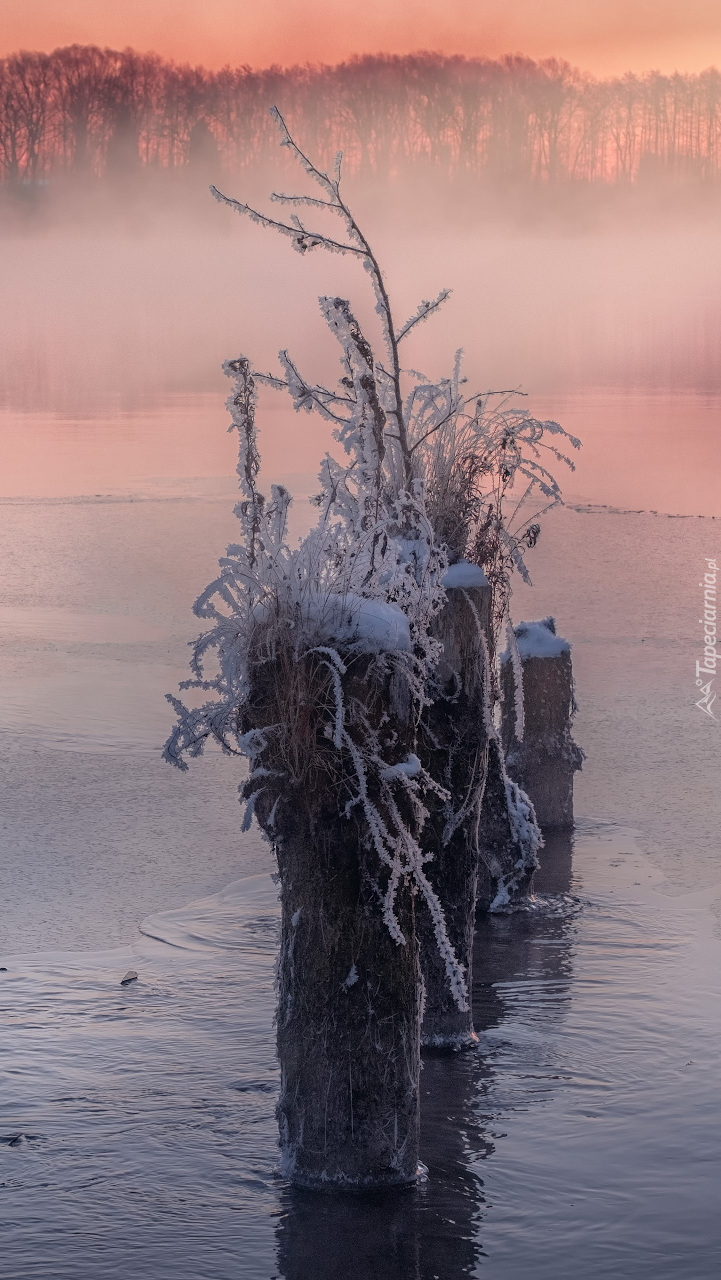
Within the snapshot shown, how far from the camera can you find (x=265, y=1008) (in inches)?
242

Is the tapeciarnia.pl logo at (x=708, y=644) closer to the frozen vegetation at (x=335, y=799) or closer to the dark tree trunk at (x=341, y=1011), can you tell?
the frozen vegetation at (x=335, y=799)

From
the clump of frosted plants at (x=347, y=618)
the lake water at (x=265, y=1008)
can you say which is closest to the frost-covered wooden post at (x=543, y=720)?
the lake water at (x=265, y=1008)

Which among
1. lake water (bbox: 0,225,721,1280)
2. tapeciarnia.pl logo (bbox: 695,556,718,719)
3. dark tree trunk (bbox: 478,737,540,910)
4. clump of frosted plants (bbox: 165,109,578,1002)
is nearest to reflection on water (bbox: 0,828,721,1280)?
lake water (bbox: 0,225,721,1280)

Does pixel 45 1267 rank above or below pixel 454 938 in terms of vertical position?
below

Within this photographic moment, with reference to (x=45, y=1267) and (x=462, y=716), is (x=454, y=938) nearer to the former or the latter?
(x=462, y=716)

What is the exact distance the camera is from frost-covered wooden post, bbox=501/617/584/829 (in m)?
8.12

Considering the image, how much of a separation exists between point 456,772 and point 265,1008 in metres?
1.25

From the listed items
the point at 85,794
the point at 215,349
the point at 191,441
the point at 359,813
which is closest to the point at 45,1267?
the point at 359,813

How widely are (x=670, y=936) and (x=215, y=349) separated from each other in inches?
1787

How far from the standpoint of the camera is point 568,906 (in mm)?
7469

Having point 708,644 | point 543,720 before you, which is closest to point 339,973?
point 543,720

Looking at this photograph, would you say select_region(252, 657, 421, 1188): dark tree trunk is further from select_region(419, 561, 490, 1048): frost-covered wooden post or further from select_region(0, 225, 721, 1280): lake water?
select_region(419, 561, 490, 1048): frost-covered wooden post

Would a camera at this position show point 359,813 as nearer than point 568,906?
Yes

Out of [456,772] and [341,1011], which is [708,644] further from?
[341,1011]
